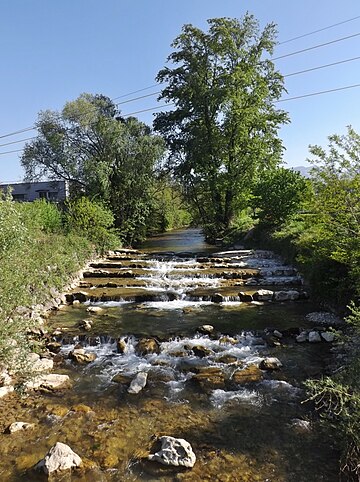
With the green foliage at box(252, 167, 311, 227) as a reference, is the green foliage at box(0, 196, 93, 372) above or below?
below

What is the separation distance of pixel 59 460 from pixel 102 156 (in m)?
20.5

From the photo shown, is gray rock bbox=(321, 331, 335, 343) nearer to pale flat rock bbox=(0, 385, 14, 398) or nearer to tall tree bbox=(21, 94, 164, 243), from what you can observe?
Result: pale flat rock bbox=(0, 385, 14, 398)

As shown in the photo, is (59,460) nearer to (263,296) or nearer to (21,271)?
(21,271)

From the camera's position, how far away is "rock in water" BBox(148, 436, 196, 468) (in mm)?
4098

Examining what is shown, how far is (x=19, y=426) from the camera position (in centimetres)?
485

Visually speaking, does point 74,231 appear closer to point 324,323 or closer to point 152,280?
point 152,280

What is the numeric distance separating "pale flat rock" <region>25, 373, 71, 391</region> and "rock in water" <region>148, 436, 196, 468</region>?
2486 millimetres

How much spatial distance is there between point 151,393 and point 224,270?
29.3ft

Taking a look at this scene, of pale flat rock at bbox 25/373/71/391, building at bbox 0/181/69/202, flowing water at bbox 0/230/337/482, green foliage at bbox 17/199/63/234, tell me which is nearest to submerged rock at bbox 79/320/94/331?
flowing water at bbox 0/230/337/482

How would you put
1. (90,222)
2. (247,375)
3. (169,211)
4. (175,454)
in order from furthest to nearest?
(169,211) → (90,222) → (247,375) → (175,454)

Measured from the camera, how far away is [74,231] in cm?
1739

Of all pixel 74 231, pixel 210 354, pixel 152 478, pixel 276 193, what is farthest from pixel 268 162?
pixel 152 478

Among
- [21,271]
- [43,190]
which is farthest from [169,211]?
[21,271]

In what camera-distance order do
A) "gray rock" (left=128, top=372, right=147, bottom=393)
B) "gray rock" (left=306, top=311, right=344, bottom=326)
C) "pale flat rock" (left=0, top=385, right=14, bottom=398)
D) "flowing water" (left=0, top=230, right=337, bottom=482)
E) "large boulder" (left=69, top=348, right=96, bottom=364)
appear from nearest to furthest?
1. "flowing water" (left=0, top=230, right=337, bottom=482)
2. "pale flat rock" (left=0, top=385, right=14, bottom=398)
3. "gray rock" (left=128, top=372, right=147, bottom=393)
4. "large boulder" (left=69, top=348, right=96, bottom=364)
5. "gray rock" (left=306, top=311, right=344, bottom=326)
